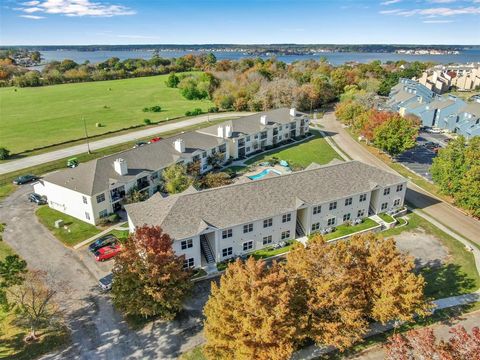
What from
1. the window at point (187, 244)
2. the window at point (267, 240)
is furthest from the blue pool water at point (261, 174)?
the window at point (187, 244)

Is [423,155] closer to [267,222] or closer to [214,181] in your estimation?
[214,181]

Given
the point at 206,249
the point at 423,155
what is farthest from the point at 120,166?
the point at 423,155

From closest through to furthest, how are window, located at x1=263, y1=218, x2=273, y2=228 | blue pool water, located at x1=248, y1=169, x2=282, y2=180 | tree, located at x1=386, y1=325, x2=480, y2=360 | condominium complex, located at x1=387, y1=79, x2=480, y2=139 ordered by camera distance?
tree, located at x1=386, y1=325, x2=480, y2=360, window, located at x1=263, y1=218, x2=273, y2=228, blue pool water, located at x1=248, y1=169, x2=282, y2=180, condominium complex, located at x1=387, y1=79, x2=480, y2=139

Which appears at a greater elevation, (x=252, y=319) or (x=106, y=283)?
(x=252, y=319)

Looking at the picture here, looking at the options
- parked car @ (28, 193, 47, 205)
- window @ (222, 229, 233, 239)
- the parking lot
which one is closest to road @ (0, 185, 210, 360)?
window @ (222, 229, 233, 239)

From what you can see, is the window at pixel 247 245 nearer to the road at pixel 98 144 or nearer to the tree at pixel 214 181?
the tree at pixel 214 181

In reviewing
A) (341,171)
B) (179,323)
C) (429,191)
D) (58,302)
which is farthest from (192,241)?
(429,191)

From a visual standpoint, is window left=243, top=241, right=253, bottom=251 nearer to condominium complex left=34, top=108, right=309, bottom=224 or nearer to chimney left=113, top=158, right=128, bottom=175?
Answer: condominium complex left=34, top=108, right=309, bottom=224
